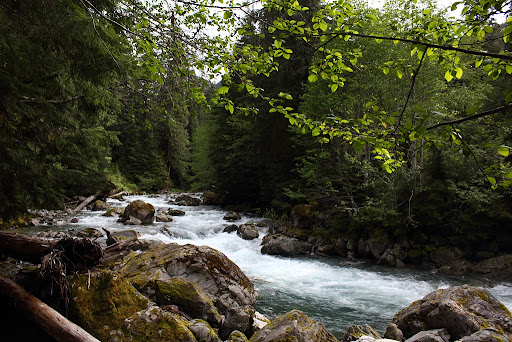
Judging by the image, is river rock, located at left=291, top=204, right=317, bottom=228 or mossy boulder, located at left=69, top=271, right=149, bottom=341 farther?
river rock, located at left=291, top=204, right=317, bottom=228

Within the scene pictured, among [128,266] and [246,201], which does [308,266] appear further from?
[246,201]

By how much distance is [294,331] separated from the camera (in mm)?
3811

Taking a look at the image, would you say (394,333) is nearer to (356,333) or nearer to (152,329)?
(356,333)

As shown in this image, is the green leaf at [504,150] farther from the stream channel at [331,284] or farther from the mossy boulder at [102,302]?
the stream channel at [331,284]

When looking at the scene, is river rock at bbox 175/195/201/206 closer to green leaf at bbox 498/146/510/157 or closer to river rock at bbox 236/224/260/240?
river rock at bbox 236/224/260/240

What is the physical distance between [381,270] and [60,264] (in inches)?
392

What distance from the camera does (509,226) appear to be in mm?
10258

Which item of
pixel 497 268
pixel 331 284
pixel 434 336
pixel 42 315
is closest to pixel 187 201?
pixel 331 284

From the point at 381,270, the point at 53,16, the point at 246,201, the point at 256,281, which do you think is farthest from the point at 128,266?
the point at 246,201

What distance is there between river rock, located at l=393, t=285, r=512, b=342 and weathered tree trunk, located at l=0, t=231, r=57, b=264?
5992 millimetres

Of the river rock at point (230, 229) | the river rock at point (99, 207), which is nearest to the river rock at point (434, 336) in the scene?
the river rock at point (230, 229)

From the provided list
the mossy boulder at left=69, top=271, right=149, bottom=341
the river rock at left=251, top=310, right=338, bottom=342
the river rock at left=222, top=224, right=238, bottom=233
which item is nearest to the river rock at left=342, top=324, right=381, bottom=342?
the river rock at left=251, top=310, right=338, bottom=342

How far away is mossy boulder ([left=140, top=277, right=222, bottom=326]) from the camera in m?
4.86

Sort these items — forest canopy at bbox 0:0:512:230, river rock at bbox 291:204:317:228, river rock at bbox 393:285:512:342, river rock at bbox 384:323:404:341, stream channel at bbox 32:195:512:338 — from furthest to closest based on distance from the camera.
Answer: river rock at bbox 291:204:317:228, stream channel at bbox 32:195:512:338, river rock at bbox 384:323:404:341, river rock at bbox 393:285:512:342, forest canopy at bbox 0:0:512:230
